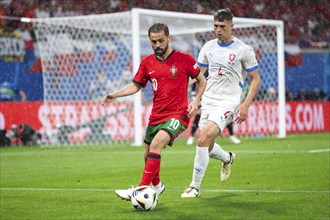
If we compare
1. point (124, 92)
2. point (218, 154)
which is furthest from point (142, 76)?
point (218, 154)

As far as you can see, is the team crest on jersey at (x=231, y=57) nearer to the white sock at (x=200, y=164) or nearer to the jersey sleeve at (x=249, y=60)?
the jersey sleeve at (x=249, y=60)

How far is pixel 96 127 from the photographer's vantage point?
1986 cm

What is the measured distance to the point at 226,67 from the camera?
360 inches

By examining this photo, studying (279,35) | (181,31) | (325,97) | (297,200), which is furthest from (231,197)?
(325,97)

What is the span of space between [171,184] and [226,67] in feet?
6.46

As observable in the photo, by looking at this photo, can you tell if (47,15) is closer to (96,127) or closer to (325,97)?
(96,127)

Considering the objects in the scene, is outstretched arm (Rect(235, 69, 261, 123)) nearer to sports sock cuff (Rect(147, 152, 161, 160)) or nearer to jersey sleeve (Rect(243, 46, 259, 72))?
jersey sleeve (Rect(243, 46, 259, 72))

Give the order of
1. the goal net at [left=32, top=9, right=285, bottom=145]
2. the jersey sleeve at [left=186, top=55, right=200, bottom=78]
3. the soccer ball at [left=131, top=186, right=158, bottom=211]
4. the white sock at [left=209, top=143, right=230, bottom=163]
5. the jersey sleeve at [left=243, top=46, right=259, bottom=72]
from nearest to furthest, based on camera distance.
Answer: the soccer ball at [left=131, top=186, right=158, bottom=211] → the jersey sleeve at [left=186, top=55, right=200, bottom=78] → the jersey sleeve at [left=243, top=46, right=259, bottom=72] → the white sock at [left=209, top=143, right=230, bottom=163] → the goal net at [left=32, top=9, right=285, bottom=145]

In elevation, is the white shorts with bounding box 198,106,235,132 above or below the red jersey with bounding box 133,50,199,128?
below

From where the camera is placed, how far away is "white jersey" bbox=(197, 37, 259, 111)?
9086 millimetres

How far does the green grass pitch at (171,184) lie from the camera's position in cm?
749

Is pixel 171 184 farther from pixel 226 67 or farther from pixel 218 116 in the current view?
pixel 226 67

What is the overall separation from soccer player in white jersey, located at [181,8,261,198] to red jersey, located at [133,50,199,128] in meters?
0.76

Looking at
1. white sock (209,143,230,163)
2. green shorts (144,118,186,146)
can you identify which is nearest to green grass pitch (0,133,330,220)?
white sock (209,143,230,163)
